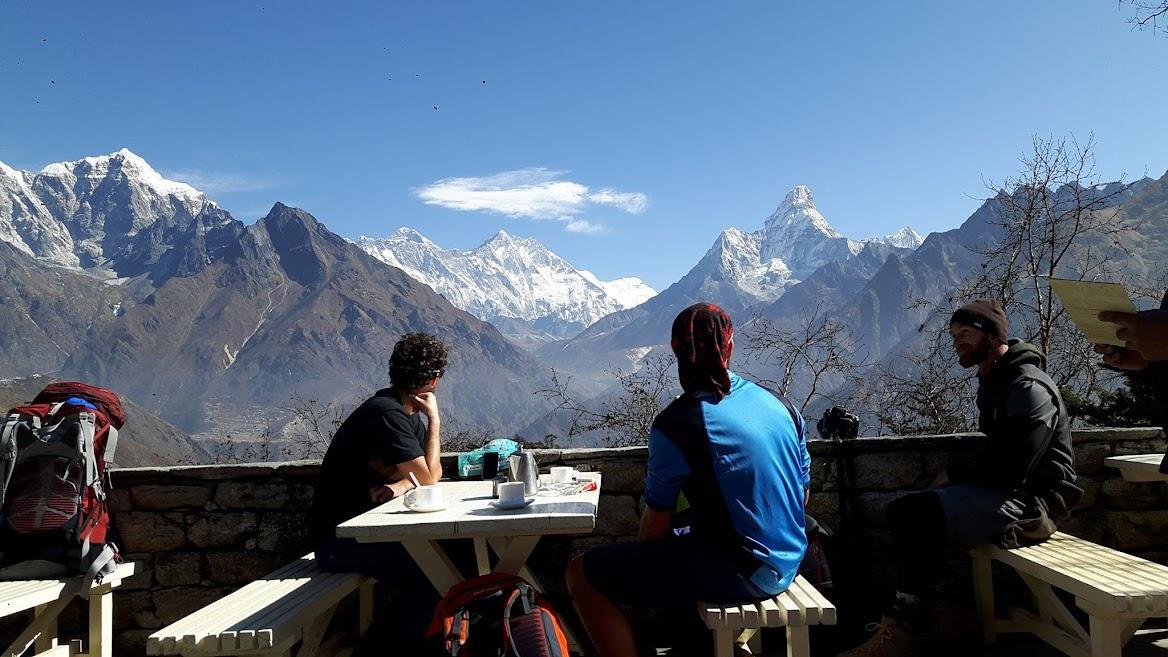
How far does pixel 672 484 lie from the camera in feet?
9.83

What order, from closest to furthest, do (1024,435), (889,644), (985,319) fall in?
(1024,435) → (889,644) → (985,319)

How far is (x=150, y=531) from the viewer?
4688 mm

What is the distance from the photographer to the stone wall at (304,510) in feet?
15.2

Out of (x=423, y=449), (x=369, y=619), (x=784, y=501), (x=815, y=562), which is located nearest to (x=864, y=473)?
(x=815, y=562)

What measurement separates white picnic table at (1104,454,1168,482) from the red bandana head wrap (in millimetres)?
2480

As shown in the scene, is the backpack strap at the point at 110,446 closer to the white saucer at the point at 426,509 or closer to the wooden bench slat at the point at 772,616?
the white saucer at the point at 426,509

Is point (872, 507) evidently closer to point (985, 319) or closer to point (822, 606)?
point (985, 319)

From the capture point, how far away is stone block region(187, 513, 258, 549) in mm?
4656

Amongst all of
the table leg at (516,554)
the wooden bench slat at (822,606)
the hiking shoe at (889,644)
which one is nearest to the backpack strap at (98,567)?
the table leg at (516,554)

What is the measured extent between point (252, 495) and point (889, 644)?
3346 mm

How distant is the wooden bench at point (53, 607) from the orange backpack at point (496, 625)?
6.57ft

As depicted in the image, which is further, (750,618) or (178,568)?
(178,568)

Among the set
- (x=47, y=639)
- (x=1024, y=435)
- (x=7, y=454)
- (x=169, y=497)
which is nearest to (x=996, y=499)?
(x=1024, y=435)

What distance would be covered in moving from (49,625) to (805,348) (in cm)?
716
